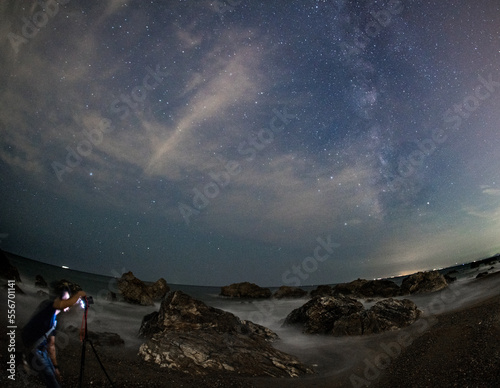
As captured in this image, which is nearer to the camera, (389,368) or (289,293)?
(389,368)

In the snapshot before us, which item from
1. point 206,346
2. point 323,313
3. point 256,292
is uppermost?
point 206,346

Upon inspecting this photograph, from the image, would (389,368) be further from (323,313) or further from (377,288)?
(377,288)

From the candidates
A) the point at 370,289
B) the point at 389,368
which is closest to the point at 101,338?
the point at 389,368

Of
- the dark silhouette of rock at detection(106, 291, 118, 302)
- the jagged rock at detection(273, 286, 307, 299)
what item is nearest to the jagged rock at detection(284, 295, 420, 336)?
the dark silhouette of rock at detection(106, 291, 118, 302)

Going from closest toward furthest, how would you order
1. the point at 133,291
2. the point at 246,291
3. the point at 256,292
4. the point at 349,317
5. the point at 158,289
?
the point at 349,317 → the point at 133,291 → the point at 158,289 → the point at 256,292 → the point at 246,291

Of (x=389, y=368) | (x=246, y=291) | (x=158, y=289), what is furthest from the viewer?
(x=246, y=291)

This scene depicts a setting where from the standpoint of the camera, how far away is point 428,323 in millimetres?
14133

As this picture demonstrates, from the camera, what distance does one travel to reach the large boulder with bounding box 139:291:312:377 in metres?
9.27

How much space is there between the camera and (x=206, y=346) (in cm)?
1033

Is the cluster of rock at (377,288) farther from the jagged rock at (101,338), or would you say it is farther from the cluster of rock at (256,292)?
the jagged rock at (101,338)

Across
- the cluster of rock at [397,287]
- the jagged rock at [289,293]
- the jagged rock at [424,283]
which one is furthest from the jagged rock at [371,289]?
the jagged rock at [289,293]

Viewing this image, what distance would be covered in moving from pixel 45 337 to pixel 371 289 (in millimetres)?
35726

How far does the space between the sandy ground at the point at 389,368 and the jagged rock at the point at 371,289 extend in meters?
21.0

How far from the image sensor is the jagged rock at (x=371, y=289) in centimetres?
3061
